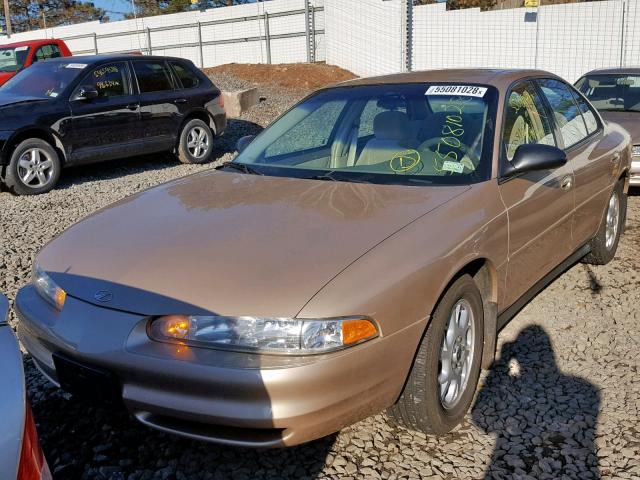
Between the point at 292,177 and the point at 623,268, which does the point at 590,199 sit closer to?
the point at 623,268

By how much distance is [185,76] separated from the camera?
10.5 m

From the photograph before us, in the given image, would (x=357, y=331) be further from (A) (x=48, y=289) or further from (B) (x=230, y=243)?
(A) (x=48, y=289)

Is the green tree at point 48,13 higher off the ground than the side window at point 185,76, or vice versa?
the green tree at point 48,13

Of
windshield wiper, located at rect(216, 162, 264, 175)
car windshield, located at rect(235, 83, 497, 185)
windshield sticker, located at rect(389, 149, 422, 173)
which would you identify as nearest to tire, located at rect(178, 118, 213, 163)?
car windshield, located at rect(235, 83, 497, 185)

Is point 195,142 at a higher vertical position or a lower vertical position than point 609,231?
lower

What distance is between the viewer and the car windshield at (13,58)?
1439 centimetres

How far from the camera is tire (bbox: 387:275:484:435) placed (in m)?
2.72

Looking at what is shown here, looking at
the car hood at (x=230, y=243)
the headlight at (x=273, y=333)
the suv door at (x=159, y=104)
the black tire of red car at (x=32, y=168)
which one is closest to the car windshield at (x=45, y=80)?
the black tire of red car at (x=32, y=168)

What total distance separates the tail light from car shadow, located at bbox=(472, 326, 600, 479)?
181 cm

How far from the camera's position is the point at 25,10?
54.2 meters

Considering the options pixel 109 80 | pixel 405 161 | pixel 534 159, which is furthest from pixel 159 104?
pixel 534 159

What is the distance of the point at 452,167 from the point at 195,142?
25.0 ft

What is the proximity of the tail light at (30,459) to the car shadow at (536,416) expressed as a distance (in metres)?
1.81

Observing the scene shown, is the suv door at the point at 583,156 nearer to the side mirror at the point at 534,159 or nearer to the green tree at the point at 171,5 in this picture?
the side mirror at the point at 534,159
